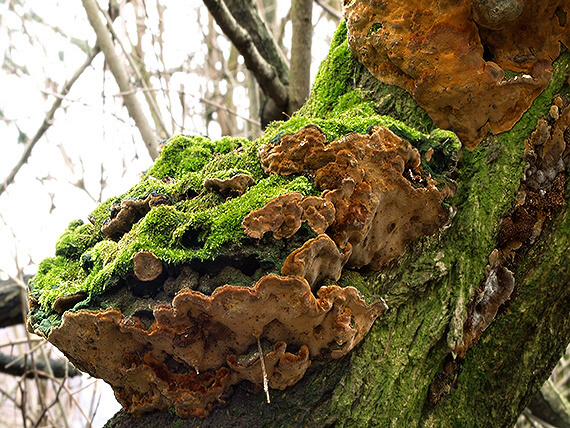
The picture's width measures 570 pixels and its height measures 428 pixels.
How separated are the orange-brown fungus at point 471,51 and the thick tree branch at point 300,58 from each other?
2129mm

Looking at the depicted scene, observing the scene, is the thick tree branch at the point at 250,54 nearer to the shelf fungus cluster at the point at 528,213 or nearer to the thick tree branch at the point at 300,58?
the thick tree branch at the point at 300,58

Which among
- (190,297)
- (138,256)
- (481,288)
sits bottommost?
(481,288)

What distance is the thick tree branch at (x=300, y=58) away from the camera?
3998 millimetres

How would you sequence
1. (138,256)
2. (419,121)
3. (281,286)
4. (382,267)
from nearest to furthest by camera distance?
(281,286), (138,256), (382,267), (419,121)

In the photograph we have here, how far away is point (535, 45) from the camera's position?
71.0 inches

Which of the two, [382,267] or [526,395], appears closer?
[382,267]

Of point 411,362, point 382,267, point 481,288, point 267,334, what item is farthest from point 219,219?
point 481,288

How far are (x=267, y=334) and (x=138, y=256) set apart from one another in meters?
0.49

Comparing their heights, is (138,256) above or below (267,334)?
above

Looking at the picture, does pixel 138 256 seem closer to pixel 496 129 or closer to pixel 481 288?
pixel 481 288

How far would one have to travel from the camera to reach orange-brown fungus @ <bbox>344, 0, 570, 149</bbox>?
1.73m

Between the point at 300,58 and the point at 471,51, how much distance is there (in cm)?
248

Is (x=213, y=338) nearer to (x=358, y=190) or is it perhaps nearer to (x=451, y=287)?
(x=358, y=190)

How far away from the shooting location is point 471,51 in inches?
68.5
